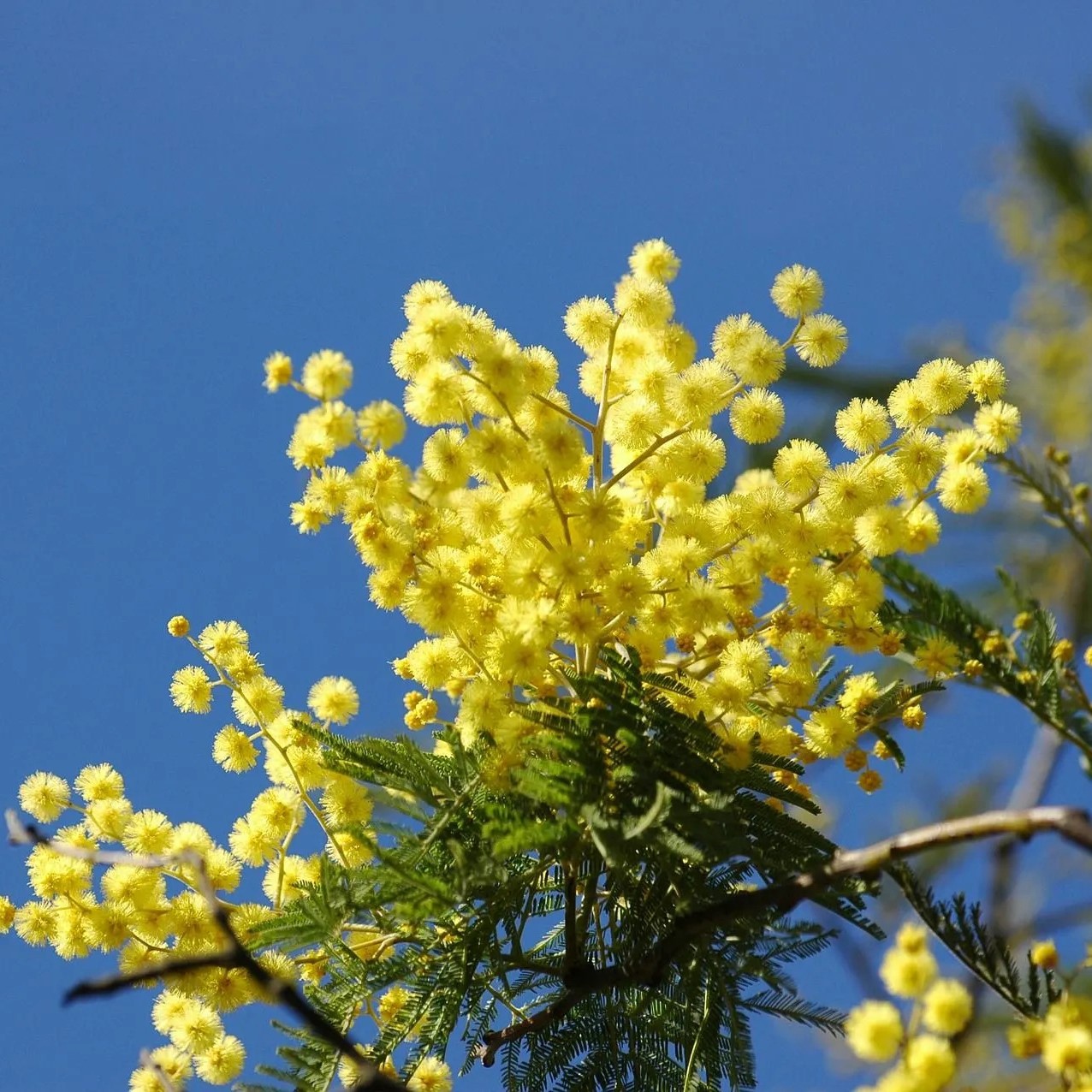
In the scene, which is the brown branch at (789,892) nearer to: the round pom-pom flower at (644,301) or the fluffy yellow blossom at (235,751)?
the fluffy yellow blossom at (235,751)

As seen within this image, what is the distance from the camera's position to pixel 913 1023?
2.06 m

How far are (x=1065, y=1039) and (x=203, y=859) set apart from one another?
169 centimetres

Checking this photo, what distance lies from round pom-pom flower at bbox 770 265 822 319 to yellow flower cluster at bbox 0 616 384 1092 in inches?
53.2

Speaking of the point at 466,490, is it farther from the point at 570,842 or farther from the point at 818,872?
the point at 818,872

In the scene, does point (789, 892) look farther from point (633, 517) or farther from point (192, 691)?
point (192, 691)

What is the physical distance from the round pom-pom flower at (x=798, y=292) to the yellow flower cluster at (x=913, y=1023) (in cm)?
170

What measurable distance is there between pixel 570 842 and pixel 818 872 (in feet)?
1.79

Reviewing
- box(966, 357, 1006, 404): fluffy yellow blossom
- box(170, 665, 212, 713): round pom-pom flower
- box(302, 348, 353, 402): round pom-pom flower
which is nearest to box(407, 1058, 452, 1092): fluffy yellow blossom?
box(170, 665, 212, 713): round pom-pom flower

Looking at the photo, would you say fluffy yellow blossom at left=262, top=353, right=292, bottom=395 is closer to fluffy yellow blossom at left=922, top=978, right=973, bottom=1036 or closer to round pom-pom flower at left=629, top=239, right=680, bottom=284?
round pom-pom flower at left=629, top=239, right=680, bottom=284

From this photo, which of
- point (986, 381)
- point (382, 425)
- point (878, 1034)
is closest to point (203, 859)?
point (382, 425)

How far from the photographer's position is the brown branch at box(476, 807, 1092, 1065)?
197 centimetres

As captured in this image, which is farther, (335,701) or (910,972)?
(335,701)

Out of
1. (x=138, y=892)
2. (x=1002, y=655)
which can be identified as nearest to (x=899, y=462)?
(x=1002, y=655)

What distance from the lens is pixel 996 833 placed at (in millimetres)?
2029
